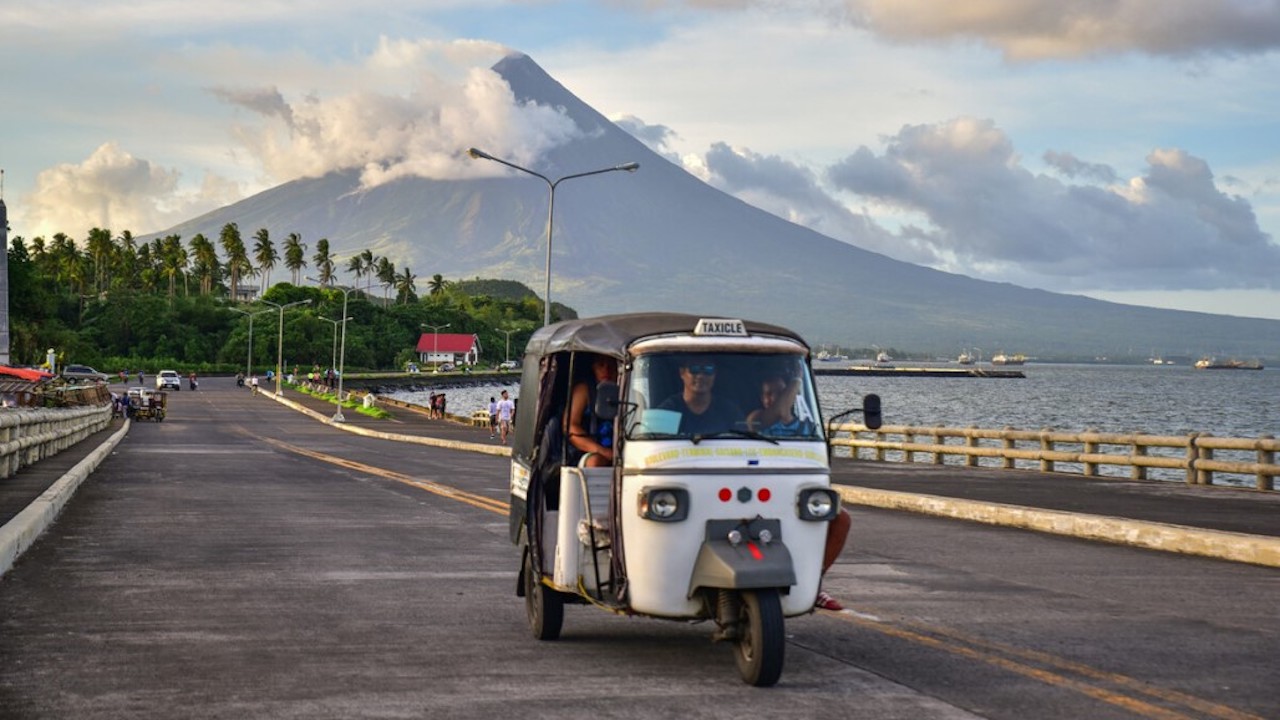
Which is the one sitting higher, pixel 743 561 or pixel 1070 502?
pixel 743 561

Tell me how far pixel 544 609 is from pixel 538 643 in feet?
0.79

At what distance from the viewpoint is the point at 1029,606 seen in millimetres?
11969

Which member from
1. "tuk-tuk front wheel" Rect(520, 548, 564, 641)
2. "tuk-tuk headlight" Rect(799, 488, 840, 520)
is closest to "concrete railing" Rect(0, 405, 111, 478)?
"tuk-tuk front wheel" Rect(520, 548, 564, 641)

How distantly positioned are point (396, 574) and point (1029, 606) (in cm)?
564

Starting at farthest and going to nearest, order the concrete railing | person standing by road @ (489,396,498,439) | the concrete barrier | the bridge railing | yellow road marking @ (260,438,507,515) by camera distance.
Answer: person standing by road @ (489,396,498,439), the bridge railing, the concrete railing, yellow road marking @ (260,438,507,515), the concrete barrier

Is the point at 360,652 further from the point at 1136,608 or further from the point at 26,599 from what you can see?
the point at 1136,608

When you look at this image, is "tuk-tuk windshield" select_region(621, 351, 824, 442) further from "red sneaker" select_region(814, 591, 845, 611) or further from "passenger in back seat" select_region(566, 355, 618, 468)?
"red sneaker" select_region(814, 591, 845, 611)

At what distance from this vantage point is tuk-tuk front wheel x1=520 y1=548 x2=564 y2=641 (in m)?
10.1

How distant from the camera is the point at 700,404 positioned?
914 cm

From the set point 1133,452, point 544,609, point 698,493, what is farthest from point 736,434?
point 1133,452

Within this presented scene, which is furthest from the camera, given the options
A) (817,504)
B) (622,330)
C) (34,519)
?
(34,519)

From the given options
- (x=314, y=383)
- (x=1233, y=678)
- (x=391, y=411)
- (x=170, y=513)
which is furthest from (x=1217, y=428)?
(x=1233, y=678)

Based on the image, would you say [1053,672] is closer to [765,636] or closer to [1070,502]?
[765,636]

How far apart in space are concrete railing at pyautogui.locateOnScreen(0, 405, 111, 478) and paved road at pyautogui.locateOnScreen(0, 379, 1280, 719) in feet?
15.9
